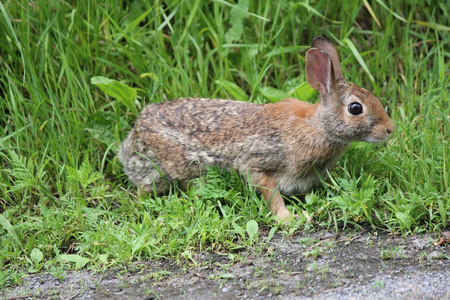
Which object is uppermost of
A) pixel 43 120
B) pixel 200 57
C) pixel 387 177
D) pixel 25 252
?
pixel 200 57

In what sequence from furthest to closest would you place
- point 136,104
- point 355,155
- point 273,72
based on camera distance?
point 273,72, point 136,104, point 355,155

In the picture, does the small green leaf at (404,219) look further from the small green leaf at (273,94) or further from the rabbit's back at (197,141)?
the small green leaf at (273,94)

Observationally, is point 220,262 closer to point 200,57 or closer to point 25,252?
point 25,252

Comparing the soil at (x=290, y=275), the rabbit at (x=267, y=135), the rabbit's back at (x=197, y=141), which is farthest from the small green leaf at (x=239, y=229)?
the rabbit's back at (x=197, y=141)

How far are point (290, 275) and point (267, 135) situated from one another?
1295 mm

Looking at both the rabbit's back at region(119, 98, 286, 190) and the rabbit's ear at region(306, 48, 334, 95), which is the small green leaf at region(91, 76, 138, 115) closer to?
the rabbit's back at region(119, 98, 286, 190)

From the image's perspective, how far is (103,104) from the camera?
5.64m

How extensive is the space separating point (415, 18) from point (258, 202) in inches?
122

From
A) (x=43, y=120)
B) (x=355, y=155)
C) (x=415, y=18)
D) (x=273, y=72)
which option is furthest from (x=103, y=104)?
(x=415, y=18)

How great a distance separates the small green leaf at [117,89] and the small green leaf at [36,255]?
1603 millimetres

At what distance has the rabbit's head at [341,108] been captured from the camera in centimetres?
432

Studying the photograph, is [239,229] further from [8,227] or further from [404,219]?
[8,227]

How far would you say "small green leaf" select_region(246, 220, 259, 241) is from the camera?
4.09 m

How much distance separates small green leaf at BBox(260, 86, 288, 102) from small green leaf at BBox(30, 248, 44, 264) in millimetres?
2327
